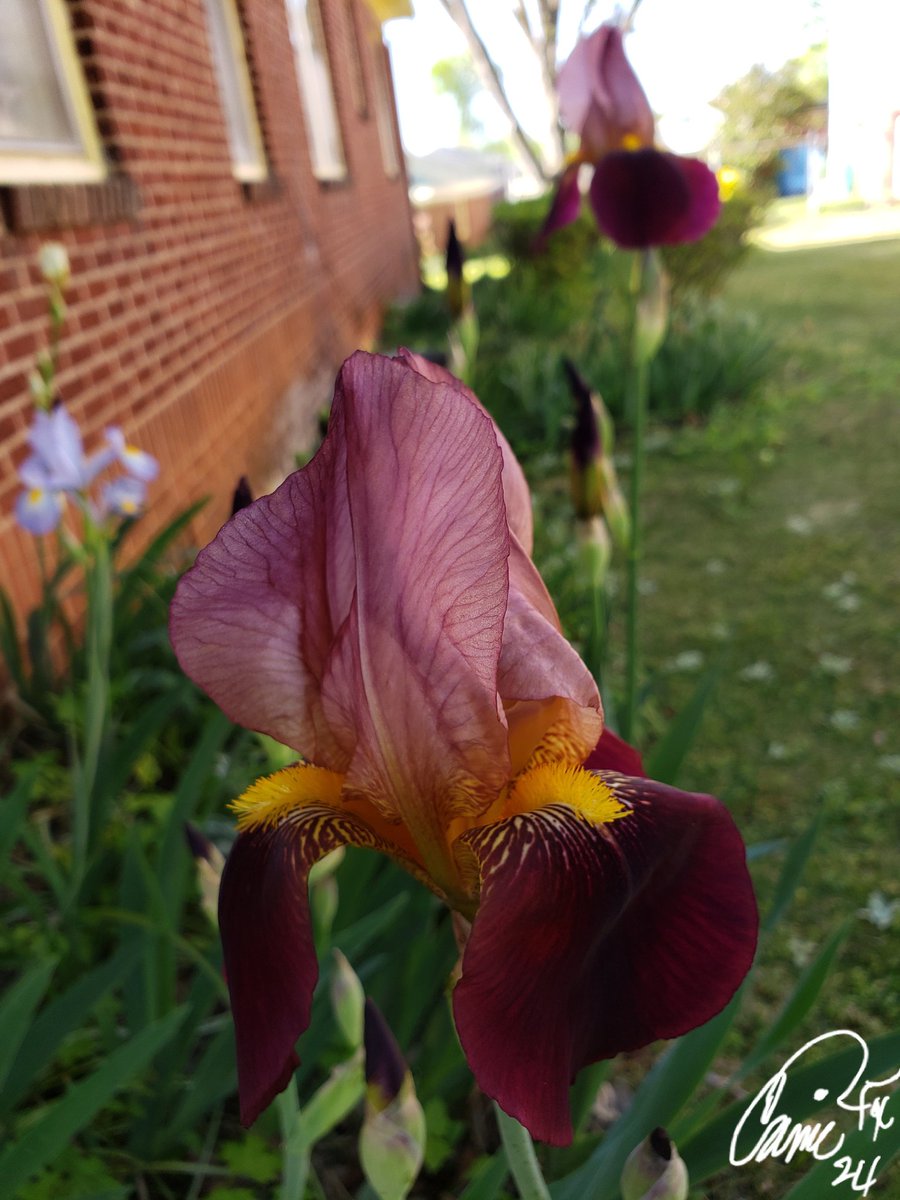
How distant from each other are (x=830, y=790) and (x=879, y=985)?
708mm

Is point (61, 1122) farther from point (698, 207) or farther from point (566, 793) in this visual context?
point (698, 207)

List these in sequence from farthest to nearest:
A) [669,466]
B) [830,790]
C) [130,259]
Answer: [669,466]
[130,259]
[830,790]

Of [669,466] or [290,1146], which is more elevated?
[290,1146]

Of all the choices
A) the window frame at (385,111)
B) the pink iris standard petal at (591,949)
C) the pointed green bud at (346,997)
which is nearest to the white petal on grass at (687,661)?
the pointed green bud at (346,997)

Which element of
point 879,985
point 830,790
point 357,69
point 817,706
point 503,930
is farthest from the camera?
point 357,69

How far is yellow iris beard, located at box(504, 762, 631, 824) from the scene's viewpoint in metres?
0.62

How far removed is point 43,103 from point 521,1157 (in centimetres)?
360

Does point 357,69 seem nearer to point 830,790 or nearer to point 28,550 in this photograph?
point 28,550

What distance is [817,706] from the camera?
294 centimetres

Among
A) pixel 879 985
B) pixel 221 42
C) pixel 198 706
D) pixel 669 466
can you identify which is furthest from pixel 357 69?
pixel 879 985

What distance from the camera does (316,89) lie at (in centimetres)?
816

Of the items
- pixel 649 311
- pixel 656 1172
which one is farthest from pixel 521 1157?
pixel 649 311

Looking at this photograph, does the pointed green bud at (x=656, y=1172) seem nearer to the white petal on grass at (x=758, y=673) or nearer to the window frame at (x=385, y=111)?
the white petal on grass at (x=758, y=673)

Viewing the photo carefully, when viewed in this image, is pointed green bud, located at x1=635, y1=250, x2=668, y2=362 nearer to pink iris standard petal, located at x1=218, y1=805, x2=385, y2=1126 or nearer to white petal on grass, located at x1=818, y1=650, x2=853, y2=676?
pink iris standard petal, located at x1=218, y1=805, x2=385, y2=1126
